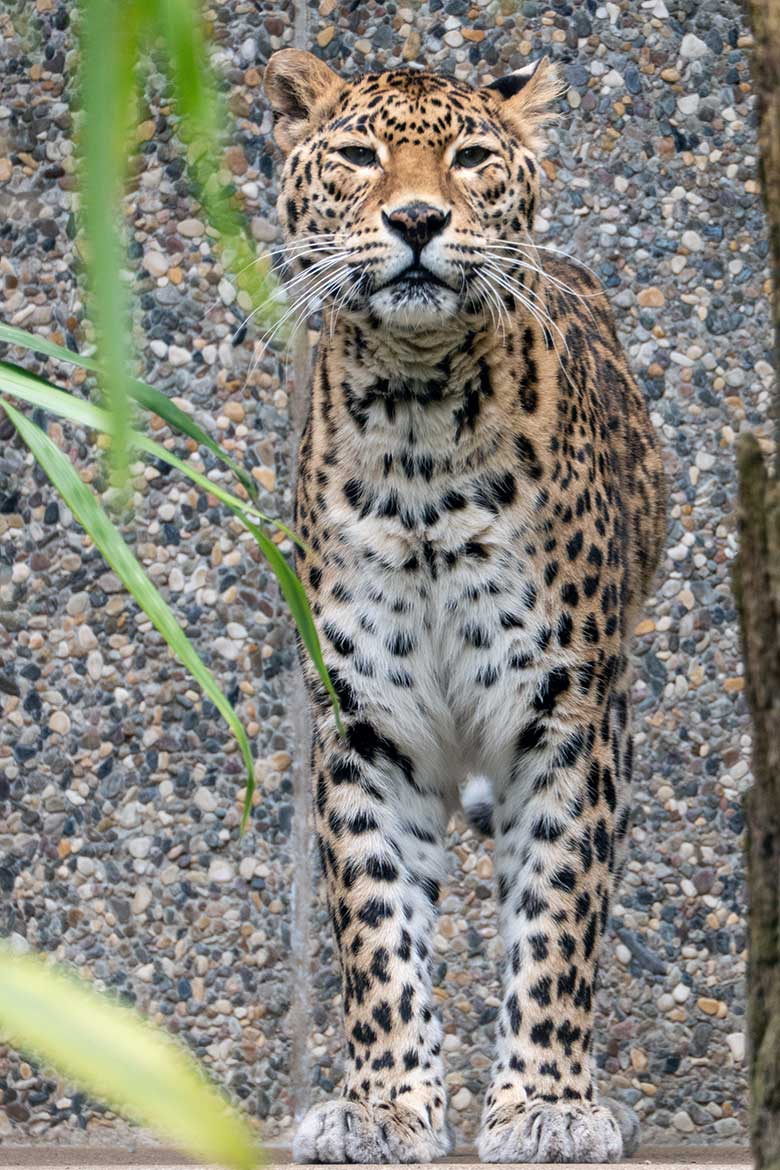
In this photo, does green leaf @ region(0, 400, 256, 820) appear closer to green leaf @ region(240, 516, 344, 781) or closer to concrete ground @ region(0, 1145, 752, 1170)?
green leaf @ region(240, 516, 344, 781)

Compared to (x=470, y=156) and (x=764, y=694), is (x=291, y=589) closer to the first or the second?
(x=764, y=694)

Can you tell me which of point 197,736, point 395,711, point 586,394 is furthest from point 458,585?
point 197,736

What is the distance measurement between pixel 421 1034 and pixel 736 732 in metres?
1.88

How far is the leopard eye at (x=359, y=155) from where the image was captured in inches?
164

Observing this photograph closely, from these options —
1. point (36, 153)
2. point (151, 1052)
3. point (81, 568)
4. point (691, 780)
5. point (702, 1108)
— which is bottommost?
point (702, 1108)

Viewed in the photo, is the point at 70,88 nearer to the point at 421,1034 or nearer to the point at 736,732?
the point at 736,732

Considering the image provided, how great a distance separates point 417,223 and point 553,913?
1.43 meters

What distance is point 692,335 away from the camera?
18.9 ft

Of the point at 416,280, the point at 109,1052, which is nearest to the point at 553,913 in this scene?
the point at 416,280

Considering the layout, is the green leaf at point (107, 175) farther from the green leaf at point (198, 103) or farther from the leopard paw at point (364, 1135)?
the leopard paw at point (364, 1135)

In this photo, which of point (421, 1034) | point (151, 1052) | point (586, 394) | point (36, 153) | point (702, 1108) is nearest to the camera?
point (151, 1052)

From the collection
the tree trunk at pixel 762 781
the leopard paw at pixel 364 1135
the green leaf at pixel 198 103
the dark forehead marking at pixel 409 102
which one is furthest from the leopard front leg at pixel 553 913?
the green leaf at pixel 198 103

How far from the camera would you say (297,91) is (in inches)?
174

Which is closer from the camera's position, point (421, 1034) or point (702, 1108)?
point (421, 1034)
